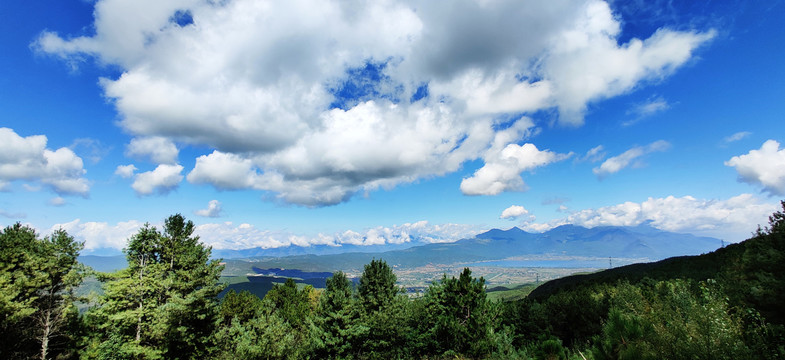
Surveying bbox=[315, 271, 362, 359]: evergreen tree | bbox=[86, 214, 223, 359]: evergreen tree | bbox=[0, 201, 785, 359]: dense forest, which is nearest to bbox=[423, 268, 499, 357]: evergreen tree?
bbox=[0, 201, 785, 359]: dense forest

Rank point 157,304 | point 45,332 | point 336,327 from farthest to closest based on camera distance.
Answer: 1. point 157,304
2. point 336,327
3. point 45,332

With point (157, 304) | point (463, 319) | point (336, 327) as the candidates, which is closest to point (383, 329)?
point (336, 327)

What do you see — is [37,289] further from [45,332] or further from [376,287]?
[376,287]

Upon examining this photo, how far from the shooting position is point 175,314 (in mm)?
26719

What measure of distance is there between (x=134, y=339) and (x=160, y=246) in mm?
9037

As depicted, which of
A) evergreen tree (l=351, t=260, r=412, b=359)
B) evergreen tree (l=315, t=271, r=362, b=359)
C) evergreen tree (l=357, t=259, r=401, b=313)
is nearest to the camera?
evergreen tree (l=315, t=271, r=362, b=359)

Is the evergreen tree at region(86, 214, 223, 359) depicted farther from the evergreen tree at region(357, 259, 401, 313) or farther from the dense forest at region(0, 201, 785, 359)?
the evergreen tree at region(357, 259, 401, 313)

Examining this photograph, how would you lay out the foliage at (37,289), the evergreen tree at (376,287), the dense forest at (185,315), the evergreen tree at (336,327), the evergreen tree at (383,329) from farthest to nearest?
1. the evergreen tree at (376,287)
2. the evergreen tree at (383,329)
3. the evergreen tree at (336,327)
4. the foliage at (37,289)
5. the dense forest at (185,315)

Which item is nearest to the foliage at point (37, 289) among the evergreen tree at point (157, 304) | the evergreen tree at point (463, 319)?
the evergreen tree at point (157, 304)

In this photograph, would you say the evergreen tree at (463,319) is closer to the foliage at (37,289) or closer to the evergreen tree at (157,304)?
the evergreen tree at (157,304)

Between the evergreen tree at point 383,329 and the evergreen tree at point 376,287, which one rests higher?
the evergreen tree at point 376,287

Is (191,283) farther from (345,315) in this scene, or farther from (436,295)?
(436,295)

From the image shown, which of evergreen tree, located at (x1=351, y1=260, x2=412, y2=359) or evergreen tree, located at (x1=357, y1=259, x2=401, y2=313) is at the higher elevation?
evergreen tree, located at (x1=357, y1=259, x2=401, y2=313)

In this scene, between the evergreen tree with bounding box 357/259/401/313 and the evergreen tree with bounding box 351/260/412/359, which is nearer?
the evergreen tree with bounding box 351/260/412/359
